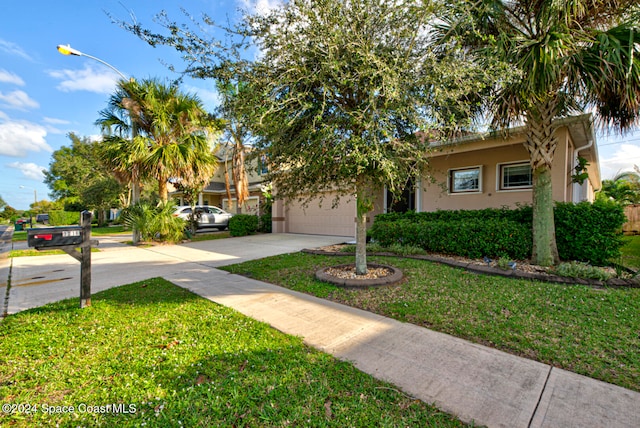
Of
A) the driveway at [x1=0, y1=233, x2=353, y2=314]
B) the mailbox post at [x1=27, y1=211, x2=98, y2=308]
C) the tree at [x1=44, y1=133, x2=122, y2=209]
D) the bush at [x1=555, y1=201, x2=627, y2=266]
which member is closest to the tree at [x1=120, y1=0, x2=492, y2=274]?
the mailbox post at [x1=27, y1=211, x2=98, y2=308]

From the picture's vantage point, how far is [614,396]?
2242 millimetres

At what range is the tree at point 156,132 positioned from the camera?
11.2 metres

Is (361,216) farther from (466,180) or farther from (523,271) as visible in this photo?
(466,180)

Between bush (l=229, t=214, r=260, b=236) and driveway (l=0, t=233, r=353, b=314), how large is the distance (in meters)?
4.09

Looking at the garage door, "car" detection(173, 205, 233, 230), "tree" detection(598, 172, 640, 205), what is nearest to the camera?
the garage door

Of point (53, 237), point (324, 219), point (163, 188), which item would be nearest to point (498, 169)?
point (324, 219)

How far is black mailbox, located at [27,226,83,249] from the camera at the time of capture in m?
3.53

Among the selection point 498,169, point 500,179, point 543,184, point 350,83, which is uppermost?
point 350,83

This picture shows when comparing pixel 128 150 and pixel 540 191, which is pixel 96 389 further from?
pixel 128 150

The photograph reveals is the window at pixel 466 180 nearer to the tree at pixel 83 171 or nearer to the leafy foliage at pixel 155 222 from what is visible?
the leafy foliage at pixel 155 222

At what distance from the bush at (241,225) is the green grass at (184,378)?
36.3ft

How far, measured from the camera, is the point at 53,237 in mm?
3734

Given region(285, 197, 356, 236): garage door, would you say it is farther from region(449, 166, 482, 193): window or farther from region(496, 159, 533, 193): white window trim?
region(496, 159, 533, 193): white window trim

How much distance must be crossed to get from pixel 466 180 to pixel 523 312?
23.4 feet
